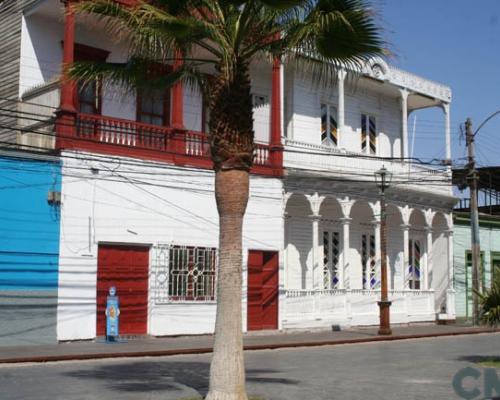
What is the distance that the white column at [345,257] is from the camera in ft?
87.4

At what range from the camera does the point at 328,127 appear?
2836cm

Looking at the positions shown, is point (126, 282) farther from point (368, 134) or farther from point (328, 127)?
point (368, 134)

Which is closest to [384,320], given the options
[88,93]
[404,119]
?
[404,119]

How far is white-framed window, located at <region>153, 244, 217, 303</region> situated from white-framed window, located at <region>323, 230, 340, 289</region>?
6.45 metres

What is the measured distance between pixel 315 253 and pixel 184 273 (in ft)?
19.2

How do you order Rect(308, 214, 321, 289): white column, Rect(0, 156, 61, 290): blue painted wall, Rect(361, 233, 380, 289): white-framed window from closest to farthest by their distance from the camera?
Rect(0, 156, 61, 290): blue painted wall < Rect(308, 214, 321, 289): white column < Rect(361, 233, 380, 289): white-framed window

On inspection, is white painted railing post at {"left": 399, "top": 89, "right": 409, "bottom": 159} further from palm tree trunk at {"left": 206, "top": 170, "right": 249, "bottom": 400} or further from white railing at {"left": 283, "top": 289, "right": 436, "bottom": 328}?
palm tree trunk at {"left": 206, "top": 170, "right": 249, "bottom": 400}

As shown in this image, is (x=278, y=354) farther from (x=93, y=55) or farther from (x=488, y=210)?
(x=488, y=210)

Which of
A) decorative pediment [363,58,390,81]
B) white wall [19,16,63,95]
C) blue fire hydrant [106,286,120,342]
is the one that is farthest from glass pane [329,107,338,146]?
blue fire hydrant [106,286,120,342]

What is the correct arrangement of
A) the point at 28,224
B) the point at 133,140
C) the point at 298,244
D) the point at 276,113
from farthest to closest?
the point at 298,244
the point at 276,113
the point at 133,140
the point at 28,224

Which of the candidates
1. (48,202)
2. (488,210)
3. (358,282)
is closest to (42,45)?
(48,202)

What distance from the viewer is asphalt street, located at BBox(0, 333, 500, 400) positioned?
1131 cm

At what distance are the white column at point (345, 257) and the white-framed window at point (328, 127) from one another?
3.20 metres

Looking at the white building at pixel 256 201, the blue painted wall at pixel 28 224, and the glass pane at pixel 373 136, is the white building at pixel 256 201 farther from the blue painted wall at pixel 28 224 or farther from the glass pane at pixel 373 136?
the blue painted wall at pixel 28 224
